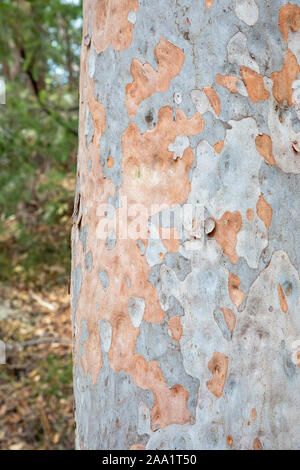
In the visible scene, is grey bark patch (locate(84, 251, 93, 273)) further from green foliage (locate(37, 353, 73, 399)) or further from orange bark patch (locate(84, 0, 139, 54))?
green foliage (locate(37, 353, 73, 399))

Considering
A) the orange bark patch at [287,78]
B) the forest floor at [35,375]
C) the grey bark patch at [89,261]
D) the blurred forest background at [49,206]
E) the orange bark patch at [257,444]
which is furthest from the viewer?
the blurred forest background at [49,206]

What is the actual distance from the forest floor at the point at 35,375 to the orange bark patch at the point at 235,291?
336cm

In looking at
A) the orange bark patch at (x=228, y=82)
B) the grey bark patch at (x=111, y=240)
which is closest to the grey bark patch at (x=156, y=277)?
the grey bark patch at (x=111, y=240)

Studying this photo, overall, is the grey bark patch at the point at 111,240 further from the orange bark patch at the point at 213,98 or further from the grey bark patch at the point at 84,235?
the orange bark patch at the point at 213,98

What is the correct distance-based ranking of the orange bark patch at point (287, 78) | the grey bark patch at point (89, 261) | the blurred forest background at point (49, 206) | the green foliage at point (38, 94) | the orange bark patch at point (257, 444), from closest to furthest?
the orange bark patch at point (257, 444), the orange bark patch at point (287, 78), the grey bark patch at point (89, 261), the blurred forest background at point (49, 206), the green foliage at point (38, 94)

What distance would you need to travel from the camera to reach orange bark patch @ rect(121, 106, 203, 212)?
117 cm

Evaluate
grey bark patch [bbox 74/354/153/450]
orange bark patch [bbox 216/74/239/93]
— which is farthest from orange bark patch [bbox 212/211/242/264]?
grey bark patch [bbox 74/354/153/450]

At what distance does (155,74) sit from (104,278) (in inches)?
23.0

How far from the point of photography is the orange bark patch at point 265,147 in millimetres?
1161

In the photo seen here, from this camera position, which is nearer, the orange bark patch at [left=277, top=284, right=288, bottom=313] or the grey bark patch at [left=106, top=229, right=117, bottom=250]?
the orange bark patch at [left=277, top=284, right=288, bottom=313]

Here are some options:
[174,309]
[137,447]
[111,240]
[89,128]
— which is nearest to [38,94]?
[89,128]
